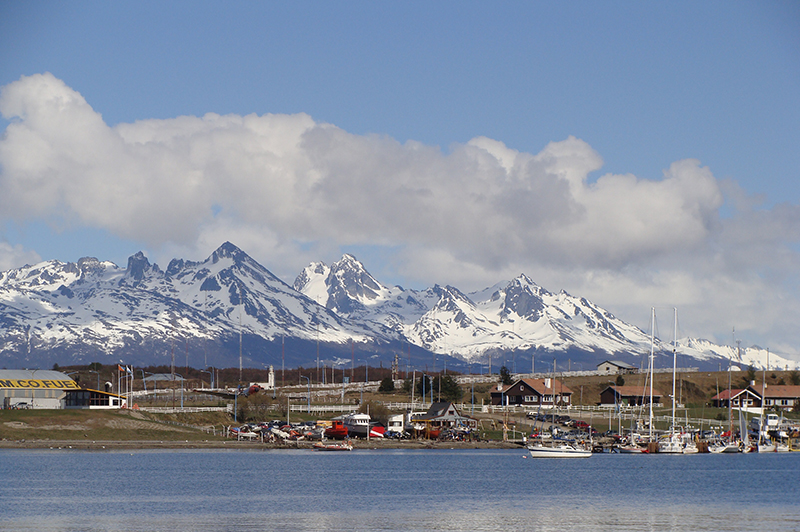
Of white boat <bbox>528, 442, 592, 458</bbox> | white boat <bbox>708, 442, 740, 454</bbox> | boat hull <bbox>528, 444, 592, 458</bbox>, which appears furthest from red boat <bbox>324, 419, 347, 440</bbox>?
white boat <bbox>708, 442, 740, 454</bbox>

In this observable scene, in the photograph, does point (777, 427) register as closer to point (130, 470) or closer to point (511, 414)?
point (511, 414)

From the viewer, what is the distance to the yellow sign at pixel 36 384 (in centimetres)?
15162

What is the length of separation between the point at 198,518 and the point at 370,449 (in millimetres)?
75857

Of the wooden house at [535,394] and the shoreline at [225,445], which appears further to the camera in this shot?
the wooden house at [535,394]

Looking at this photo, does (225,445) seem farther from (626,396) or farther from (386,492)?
(626,396)

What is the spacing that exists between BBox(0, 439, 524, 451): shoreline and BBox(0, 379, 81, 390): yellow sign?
2902 cm

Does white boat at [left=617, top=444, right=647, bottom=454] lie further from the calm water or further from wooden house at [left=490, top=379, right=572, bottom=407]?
wooden house at [left=490, top=379, right=572, bottom=407]

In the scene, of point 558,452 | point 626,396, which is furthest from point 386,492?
point 626,396

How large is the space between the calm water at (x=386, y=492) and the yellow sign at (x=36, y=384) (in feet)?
114

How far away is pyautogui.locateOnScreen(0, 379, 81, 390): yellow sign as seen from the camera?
152 meters

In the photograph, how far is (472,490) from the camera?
8331 cm

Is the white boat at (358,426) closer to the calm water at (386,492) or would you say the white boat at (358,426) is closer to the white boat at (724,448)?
the calm water at (386,492)

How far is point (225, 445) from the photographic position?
417 ft

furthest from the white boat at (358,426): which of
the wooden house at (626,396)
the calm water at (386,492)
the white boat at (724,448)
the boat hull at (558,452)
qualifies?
the wooden house at (626,396)
